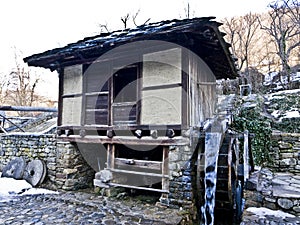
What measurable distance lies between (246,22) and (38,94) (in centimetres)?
1952

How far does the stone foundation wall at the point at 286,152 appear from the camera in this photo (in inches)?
268

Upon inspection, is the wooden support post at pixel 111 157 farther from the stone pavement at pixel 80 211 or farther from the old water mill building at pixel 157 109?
the stone pavement at pixel 80 211

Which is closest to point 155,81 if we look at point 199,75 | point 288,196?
point 199,75

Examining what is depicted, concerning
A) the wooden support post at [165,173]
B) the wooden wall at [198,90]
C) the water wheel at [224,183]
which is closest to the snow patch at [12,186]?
the wooden support post at [165,173]

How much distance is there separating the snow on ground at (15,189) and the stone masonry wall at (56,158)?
37 centimetres

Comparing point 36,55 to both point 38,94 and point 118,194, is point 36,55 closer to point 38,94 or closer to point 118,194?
point 118,194

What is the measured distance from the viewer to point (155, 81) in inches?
200

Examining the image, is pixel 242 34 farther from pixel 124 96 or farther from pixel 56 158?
pixel 56 158

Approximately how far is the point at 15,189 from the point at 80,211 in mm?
2440

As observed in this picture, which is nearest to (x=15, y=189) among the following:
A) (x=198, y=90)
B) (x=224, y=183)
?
(x=224, y=183)

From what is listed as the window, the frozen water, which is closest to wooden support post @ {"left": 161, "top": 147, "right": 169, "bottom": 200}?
the frozen water

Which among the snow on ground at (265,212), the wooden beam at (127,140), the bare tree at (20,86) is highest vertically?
the bare tree at (20,86)

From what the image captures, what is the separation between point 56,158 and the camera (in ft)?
21.0

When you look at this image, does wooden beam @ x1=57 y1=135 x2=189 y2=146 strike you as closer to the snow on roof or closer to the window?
the window
